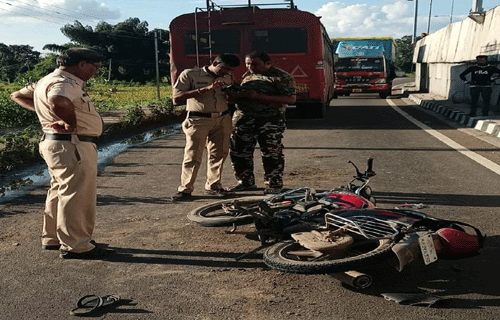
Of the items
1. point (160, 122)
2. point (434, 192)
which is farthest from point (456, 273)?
point (160, 122)

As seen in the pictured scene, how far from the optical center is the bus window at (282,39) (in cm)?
1362

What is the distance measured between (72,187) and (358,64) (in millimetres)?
24314

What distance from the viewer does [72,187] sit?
4.36 metres

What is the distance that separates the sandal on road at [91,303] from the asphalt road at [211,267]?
0.22ft

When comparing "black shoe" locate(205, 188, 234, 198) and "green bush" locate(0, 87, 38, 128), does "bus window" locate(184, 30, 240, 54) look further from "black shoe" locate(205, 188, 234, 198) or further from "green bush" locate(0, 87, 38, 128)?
"black shoe" locate(205, 188, 234, 198)

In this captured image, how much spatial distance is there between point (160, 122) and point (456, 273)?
1294 centimetres

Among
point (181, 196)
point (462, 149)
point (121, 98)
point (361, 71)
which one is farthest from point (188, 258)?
point (121, 98)

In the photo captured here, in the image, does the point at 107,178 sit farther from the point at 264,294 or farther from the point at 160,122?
the point at 160,122

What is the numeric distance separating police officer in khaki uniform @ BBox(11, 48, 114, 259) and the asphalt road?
7.9 inches

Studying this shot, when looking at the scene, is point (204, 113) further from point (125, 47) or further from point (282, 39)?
point (125, 47)

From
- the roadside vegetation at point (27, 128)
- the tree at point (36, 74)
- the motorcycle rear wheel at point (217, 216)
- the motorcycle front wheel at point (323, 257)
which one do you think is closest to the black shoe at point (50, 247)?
the motorcycle rear wheel at point (217, 216)

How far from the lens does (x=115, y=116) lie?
16.9 meters

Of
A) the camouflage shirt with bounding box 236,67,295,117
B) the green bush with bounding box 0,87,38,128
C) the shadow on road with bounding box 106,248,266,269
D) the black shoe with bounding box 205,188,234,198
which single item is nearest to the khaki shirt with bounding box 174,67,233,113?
the camouflage shirt with bounding box 236,67,295,117

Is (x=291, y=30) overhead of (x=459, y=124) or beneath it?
overhead
